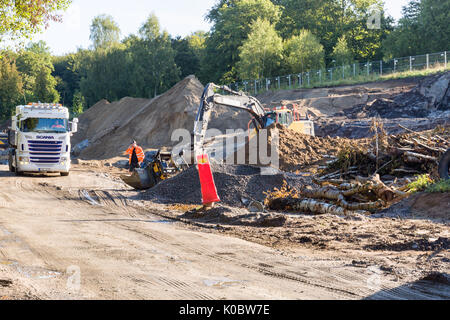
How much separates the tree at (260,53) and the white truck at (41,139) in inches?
1360

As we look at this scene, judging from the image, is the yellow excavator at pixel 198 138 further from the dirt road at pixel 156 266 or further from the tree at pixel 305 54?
the tree at pixel 305 54

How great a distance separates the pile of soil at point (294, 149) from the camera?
72.4ft

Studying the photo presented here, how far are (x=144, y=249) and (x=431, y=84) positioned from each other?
32.7m

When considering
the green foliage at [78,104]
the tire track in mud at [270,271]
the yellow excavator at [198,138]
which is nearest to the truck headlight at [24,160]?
the yellow excavator at [198,138]

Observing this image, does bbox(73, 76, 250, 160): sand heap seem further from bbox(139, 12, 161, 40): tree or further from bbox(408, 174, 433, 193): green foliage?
bbox(408, 174, 433, 193): green foliage

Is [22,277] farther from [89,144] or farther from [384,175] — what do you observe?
[89,144]

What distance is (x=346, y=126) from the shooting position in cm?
3344

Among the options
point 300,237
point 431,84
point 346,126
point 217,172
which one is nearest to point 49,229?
point 300,237

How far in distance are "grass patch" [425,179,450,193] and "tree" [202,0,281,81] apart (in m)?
52.6

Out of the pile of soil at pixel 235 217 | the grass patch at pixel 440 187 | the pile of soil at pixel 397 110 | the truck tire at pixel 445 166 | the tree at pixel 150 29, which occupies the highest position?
the tree at pixel 150 29

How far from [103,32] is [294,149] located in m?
62.3

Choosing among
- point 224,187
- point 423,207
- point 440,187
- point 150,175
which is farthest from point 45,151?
point 440,187
